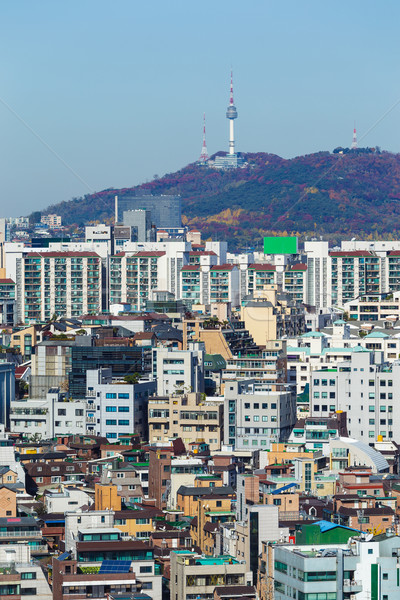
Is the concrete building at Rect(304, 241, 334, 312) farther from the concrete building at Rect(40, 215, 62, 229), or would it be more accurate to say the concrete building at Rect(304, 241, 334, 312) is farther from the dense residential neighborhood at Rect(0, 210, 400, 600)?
the concrete building at Rect(40, 215, 62, 229)

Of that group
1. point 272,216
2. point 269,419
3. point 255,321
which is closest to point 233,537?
point 269,419

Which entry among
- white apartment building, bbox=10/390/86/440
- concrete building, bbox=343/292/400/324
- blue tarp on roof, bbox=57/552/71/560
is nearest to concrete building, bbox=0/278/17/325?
concrete building, bbox=343/292/400/324

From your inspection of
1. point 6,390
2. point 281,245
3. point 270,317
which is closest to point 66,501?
point 6,390

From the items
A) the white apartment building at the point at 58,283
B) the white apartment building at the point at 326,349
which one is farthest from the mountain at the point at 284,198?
the white apartment building at the point at 326,349

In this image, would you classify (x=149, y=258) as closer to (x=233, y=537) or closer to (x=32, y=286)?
(x=32, y=286)

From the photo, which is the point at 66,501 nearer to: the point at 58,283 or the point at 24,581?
the point at 24,581
